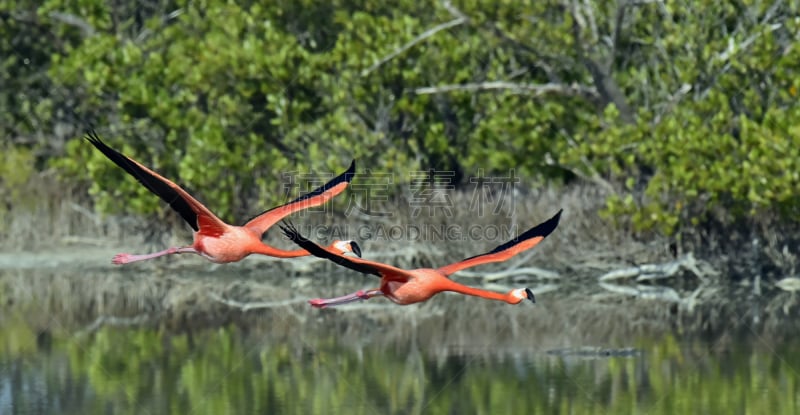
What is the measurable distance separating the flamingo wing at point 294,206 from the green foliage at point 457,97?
9.41m

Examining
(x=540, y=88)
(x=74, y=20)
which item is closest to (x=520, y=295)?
(x=540, y=88)

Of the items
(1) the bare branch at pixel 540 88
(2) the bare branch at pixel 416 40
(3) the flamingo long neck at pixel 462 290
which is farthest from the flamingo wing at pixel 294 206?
(2) the bare branch at pixel 416 40

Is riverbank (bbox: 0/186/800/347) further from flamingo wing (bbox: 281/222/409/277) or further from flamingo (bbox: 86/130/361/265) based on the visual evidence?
flamingo wing (bbox: 281/222/409/277)

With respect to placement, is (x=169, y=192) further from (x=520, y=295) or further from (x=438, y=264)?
(x=438, y=264)

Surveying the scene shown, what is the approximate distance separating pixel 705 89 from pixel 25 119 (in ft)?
46.9

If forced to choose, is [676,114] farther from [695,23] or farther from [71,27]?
[71,27]

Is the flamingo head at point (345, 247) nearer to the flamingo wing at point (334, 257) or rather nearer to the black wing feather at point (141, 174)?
the flamingo wing at point (334, 257)

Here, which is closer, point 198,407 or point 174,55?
point 198,407

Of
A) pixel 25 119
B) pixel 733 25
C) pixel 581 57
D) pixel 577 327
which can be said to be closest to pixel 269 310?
pixel 577 327

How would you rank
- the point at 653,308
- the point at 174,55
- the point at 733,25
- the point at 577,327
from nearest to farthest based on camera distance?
1. the point at 577,327
2. the point at 653,308
3. the point at 733,25
4. the point at 174,55

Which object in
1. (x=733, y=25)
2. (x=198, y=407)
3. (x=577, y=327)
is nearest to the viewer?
(x=198, y=407)

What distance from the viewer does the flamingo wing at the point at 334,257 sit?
11.1 metres

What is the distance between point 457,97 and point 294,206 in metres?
13.9

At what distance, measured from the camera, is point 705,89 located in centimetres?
2481
